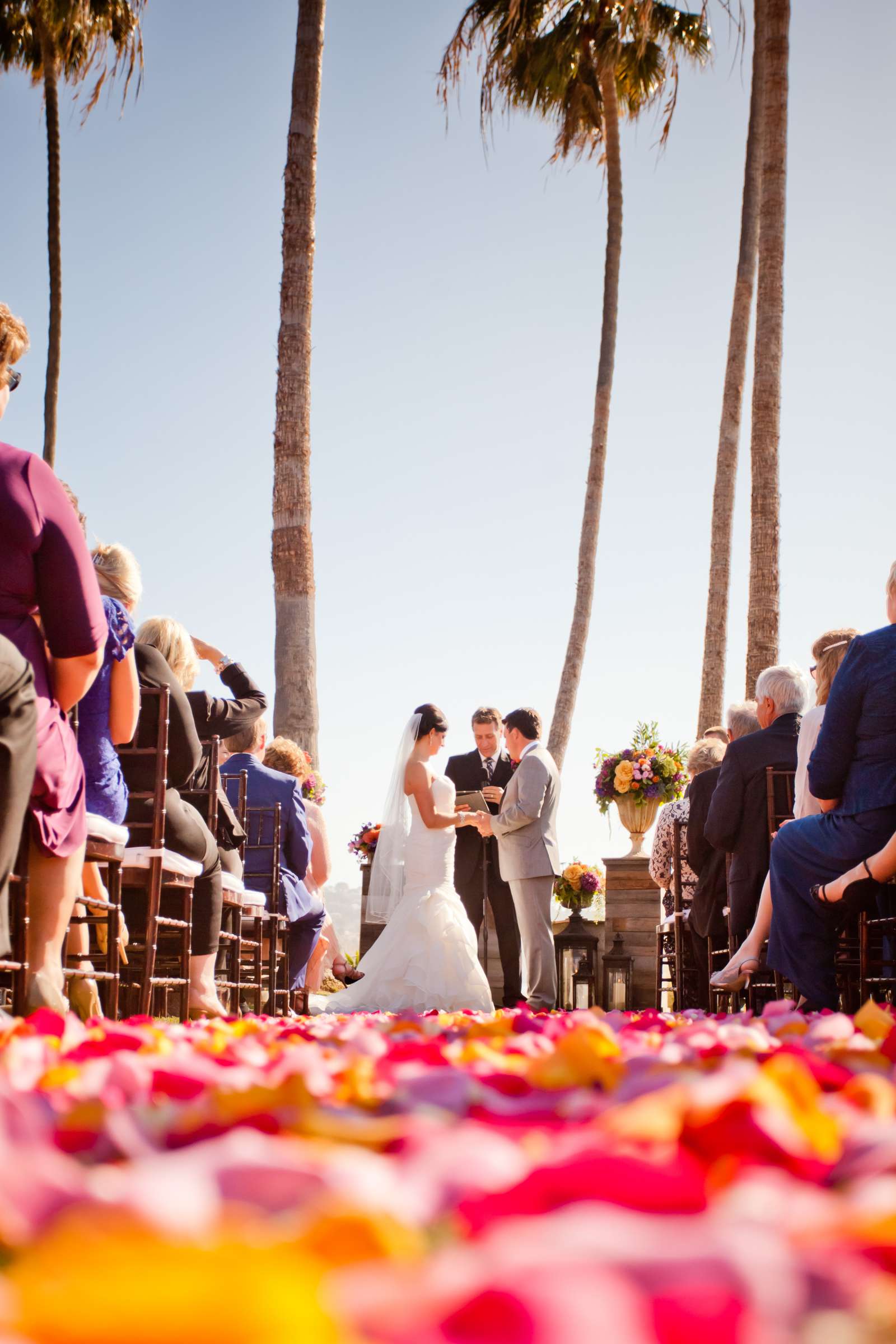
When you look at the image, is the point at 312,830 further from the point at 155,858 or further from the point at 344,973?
the point at 155,858

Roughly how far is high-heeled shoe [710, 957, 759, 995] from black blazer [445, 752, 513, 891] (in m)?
4.02

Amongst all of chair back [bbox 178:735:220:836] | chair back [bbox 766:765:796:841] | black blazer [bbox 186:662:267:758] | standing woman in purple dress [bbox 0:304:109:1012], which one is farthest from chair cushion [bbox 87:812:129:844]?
chair back [bbox 766:765:796:841]

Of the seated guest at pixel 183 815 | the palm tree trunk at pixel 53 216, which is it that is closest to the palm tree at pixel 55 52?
the palm tree trunk at pixel 53 216

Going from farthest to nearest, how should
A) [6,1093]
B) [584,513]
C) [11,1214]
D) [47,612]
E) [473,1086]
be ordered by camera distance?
1. [584,513]
2. [47,612]
3. [473,1086]
4. [6,1093]
5. [11,1214]

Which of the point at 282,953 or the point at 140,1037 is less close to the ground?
the point at 140,1037

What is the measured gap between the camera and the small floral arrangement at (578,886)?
11812mm

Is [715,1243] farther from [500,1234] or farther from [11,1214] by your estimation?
[11,1214]

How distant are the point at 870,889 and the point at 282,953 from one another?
4.66 meters

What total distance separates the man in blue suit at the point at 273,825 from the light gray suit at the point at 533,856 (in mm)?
1437

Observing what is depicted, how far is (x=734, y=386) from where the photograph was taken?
1385cm

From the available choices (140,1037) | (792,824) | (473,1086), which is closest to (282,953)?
(792,824)

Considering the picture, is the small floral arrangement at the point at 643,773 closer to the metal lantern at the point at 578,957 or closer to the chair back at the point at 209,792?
the metal lantern at the point at 578,957

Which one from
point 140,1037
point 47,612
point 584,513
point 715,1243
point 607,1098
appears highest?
point 584,513

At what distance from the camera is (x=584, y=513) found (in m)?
16.4
